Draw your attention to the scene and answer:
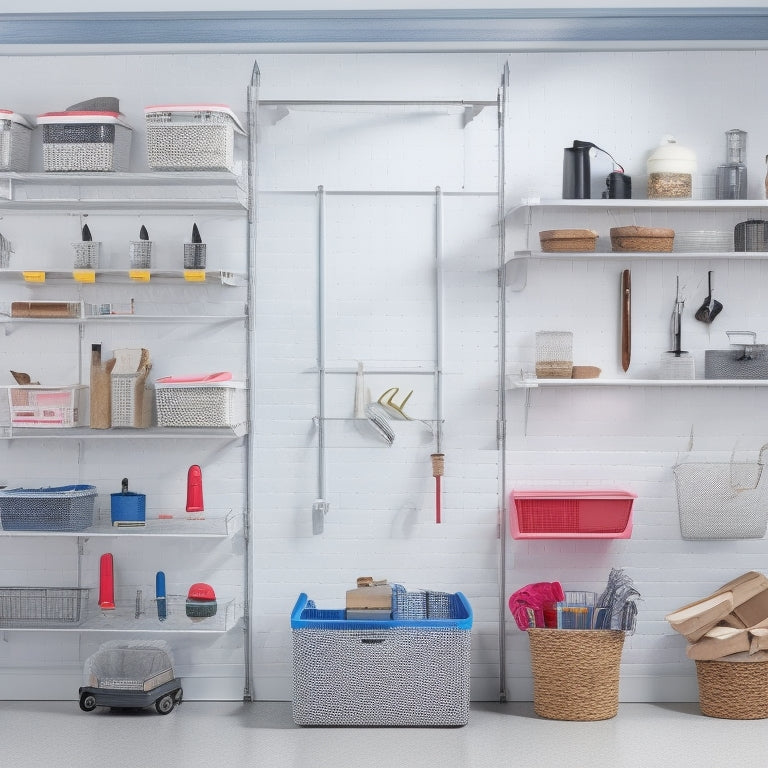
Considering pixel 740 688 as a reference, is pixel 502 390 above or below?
above

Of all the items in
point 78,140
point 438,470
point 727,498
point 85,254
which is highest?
point 78,140

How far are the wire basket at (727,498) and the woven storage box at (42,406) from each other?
2.74 meters

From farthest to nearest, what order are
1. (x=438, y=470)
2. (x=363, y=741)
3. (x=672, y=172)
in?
(x=438, y=470)
(x=672, y=172)
(x=363, y=741)

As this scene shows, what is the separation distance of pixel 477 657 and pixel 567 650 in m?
0.55

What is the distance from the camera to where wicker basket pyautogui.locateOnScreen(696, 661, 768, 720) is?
4473 mm

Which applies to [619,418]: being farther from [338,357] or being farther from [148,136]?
[148,136]

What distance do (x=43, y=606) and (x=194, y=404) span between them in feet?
3.88

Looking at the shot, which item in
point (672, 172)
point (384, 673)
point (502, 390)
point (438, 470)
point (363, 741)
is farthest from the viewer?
point (502, 390)

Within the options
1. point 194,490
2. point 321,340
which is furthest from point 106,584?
point 321,340

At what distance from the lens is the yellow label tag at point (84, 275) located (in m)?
4.66

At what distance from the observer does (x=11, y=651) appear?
490cm

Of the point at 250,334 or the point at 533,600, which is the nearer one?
the point at 533,600

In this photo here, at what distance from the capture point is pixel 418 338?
4934mm

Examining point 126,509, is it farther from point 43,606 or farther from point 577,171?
point 577,171
